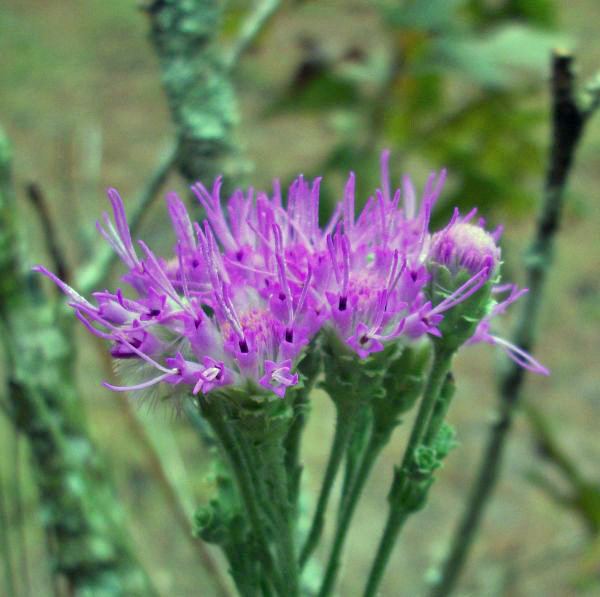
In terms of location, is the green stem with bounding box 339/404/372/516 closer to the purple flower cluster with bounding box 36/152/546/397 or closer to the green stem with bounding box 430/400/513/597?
the purple flower cluster with bounding box 36/152/546/397

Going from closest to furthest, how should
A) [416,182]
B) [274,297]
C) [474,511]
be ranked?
1. [274,297]
2. [474,511]
3. [416,182]

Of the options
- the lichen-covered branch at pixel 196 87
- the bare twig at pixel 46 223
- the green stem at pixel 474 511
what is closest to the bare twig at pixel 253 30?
the lichen-covered branch at pixel 196 87

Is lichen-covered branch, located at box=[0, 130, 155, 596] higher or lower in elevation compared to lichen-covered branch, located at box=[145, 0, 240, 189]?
lower

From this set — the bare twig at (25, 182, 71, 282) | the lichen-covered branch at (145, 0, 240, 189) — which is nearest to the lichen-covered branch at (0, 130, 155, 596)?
the bare twig at (25, 182, 71, 282)

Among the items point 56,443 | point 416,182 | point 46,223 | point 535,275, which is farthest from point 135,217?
point 416,182

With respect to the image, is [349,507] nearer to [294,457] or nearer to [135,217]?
[294,457]

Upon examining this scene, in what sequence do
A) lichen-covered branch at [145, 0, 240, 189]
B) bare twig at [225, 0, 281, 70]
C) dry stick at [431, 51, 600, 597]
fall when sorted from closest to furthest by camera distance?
dry stick at [431, 51, 600, 597]
lichen-covered branch at [145, 0, 240, 189]
bare twig at [225, 0, 281, 70]

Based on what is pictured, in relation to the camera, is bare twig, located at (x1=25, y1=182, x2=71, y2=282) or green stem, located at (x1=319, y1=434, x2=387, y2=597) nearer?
green stem, located at (x1=319, y1=434, x2=387, y2=597)

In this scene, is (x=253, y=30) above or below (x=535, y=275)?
above
